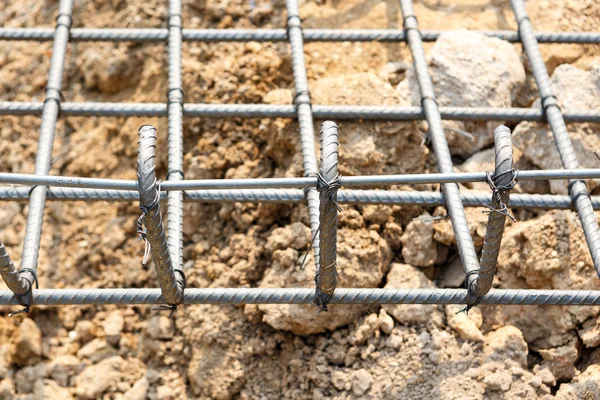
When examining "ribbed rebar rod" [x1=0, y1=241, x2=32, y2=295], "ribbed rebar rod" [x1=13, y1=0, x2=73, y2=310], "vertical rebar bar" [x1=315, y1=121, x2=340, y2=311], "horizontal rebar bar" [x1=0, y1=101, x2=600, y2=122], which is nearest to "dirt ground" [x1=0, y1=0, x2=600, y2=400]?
"horizontal rebar bar" [x1=0, y1=101, x2=600, y2=122]

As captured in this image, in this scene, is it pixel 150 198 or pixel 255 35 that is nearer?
pixel 150 198

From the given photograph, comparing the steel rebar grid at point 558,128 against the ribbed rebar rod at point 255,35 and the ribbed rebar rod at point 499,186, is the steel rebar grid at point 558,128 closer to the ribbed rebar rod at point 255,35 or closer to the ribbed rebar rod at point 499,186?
the ribbed rebar rod at point 255,35

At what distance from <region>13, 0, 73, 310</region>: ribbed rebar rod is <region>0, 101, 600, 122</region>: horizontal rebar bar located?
62 millimetres

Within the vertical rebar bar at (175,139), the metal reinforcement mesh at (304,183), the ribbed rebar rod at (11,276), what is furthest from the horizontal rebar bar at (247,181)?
the vertical rebar bar at (175,139)

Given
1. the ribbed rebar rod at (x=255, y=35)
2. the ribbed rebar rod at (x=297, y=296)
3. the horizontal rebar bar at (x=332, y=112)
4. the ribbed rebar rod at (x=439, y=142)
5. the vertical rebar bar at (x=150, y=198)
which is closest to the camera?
the vertical rebar bar at (x=150, y=198)

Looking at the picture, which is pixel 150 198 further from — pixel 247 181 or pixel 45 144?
pixel 45 144

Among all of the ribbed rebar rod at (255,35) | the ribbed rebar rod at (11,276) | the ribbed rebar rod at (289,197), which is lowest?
the ribbed rebar rod at (11,276)

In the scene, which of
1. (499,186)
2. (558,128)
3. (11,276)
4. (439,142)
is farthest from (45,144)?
(558,128)

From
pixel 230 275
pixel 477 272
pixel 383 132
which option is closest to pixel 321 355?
pixel 230 275

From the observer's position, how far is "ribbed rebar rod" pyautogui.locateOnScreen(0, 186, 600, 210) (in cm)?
225

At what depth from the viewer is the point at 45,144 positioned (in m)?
2.40

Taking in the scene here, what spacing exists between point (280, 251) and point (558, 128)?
0.90 meters

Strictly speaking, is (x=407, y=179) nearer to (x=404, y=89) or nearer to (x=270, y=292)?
(x=270, y=292)

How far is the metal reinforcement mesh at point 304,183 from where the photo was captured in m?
1.76
